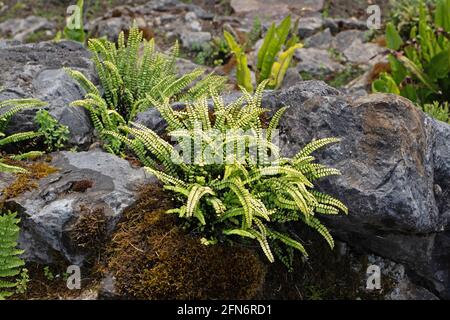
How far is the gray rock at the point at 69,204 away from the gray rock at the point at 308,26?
646 centimetres

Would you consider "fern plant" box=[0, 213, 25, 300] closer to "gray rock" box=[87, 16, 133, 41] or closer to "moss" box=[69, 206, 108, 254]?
"moss" box=[69, 206, 108, 254]

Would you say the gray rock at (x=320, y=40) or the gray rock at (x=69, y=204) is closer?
the gray rock at (x=69, y=204)

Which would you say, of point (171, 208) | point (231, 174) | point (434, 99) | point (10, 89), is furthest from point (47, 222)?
point (434, 99)

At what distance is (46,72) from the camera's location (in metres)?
6.63

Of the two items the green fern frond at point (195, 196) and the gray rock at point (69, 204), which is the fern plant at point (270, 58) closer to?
the gray rock at point (69, 204)

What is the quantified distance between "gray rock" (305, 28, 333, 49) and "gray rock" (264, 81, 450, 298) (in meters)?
5.17

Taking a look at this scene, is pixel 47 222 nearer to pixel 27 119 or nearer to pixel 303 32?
pixel 27 119

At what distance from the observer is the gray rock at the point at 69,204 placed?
4.79 metres

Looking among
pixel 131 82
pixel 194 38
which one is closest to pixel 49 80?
pixel 131 82

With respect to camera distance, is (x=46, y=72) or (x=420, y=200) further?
(x=46, y=72)

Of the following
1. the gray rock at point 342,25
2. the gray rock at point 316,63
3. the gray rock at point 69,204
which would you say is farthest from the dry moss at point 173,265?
the gray rock at point 342,25

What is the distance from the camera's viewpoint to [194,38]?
10.5 m

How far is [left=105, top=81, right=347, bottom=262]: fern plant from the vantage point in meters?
4.67
